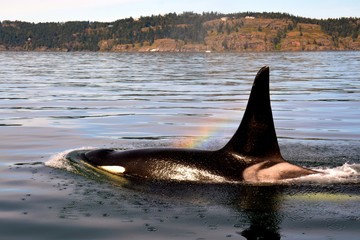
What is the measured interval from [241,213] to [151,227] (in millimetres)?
1296

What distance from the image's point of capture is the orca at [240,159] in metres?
9.03

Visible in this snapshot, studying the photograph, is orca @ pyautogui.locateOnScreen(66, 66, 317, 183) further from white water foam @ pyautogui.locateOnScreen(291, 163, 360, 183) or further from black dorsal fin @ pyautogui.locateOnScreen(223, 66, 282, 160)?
white water foam @ pyautogui.locateOnScreen(291, 163, 360, 183)

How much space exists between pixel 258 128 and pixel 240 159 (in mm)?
607

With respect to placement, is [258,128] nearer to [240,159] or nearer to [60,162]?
[240,159]

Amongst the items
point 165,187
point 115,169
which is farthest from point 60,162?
point 165,187

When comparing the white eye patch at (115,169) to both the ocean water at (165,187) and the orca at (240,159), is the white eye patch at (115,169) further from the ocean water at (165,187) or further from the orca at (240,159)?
the ocean water at (165,187)

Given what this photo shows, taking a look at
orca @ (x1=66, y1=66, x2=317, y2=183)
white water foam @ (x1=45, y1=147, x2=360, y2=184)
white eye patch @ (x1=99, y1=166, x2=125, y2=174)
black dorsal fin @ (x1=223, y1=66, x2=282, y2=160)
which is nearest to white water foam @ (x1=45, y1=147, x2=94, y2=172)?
white water foam @ (x1=45, y1=147, x2=360, y2=184)

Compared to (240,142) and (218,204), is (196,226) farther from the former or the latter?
(240,142)

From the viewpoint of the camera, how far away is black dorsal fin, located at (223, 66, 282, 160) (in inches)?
350

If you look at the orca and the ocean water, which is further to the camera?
the orca

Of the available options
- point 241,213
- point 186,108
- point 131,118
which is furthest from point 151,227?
point 186,108

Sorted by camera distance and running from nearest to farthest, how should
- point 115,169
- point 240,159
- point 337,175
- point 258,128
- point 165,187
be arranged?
point 258,128, point 165,187, point 240,159, point 337,175, point 115,169

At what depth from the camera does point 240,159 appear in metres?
9.35

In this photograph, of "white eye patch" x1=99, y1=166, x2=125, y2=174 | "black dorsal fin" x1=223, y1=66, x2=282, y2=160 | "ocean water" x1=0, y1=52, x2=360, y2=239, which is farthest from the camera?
"white eye patch" x1=99, y1=166, x2=125, y2=174
